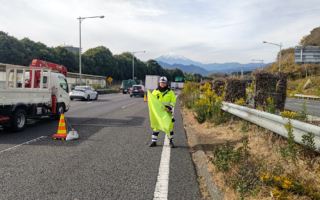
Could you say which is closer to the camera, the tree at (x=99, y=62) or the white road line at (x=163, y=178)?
the white road line at (x=163, y=178)

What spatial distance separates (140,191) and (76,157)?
2.29 m

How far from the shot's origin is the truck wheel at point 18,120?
8516mm

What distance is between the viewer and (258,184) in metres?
3.56

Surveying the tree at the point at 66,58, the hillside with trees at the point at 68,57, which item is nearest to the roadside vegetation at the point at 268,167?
the hillside with trees at the point at 68,57

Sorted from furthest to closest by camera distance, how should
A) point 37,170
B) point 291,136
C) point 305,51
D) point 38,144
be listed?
1. point 305,51
2. point 38,144
3. point 37,170
4. point 291,136

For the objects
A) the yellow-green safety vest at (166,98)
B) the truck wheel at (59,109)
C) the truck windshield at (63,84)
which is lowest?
the truck wheel at (59,109)

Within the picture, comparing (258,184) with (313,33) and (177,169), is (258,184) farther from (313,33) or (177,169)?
(313,33)

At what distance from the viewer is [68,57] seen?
58875mm

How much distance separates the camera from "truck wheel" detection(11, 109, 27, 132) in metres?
8.52

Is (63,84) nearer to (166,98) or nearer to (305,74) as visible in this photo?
(166,98)

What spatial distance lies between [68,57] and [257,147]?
192ft

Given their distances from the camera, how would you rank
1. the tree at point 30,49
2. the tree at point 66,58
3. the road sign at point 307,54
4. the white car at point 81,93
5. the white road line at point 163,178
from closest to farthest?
the white road line at point 163,178, the white car at point 81,93, the road sign at point 307,54, the tree at point 30,49, the tree at point 66,58

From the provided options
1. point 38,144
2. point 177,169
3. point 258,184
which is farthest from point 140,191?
point 38,144

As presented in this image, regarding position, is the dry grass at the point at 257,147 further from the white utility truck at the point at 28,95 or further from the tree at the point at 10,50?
the tree at the point at 10,50
